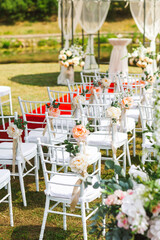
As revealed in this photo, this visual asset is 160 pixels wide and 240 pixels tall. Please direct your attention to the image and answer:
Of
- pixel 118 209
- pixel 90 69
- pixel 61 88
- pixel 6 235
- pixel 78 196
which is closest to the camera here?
pixel 118 209

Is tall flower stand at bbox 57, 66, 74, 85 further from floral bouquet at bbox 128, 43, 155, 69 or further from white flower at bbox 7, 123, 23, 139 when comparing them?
white flower at bbox 7, 123, 23, 139

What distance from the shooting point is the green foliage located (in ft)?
116

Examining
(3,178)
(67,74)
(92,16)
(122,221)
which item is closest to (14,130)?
(3,178)

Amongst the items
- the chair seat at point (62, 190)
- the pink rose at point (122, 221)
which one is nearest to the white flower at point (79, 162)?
the chair seat at point (62, 190)

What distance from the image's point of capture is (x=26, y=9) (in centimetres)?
3638

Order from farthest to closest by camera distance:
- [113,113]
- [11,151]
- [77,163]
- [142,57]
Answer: [142,57] → [113,113] → [11,151] → [77,163]

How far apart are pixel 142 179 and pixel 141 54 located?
7.06 metres

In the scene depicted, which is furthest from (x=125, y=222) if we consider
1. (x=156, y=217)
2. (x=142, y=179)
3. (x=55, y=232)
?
(x=55, y=232)

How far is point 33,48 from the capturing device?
81.9ft

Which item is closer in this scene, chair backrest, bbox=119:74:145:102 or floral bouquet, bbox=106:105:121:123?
floral bouquet, bbox=106:105:121:123

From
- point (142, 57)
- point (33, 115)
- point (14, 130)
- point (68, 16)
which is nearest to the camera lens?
point (14, 130)

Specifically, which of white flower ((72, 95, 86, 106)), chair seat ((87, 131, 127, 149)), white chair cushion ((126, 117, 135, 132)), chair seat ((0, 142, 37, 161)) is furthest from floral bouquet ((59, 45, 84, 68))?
chair seat ((0, 142, 37, 161))

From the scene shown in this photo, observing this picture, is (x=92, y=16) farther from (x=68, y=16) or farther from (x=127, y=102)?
(x=127, y=102)

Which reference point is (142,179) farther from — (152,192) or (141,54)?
(141,54)
